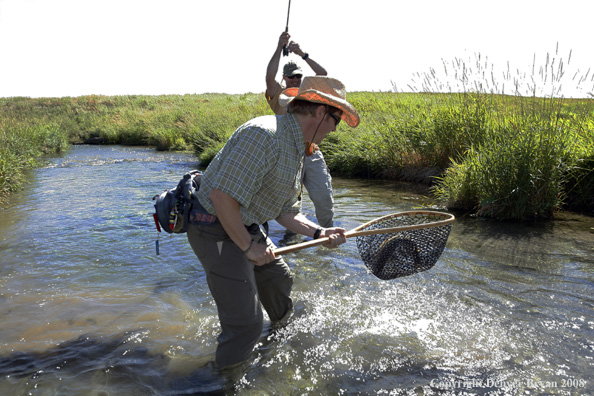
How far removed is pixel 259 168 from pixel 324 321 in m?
2.06

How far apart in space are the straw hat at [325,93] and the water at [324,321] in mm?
1916

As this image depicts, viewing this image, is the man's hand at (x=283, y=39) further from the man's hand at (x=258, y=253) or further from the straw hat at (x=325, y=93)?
the man's hand at (x=258, y=253)

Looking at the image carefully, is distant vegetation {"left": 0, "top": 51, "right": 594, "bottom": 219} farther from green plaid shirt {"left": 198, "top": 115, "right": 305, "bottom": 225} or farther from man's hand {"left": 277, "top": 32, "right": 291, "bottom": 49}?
green plaid shirt {"left": 198, "top": 115, "right": 305, "bottom": 225}

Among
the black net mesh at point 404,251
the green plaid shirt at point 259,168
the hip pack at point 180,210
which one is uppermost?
the green plaid shirt at point 259,168

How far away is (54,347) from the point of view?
3.74m

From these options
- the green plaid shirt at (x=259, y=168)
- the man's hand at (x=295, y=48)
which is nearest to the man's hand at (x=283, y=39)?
the man's hand at (x=295, y=48)

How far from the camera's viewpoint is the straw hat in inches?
105

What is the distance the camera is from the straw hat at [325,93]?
2672 mm

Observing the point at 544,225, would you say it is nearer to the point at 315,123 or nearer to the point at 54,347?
the point at 315,123

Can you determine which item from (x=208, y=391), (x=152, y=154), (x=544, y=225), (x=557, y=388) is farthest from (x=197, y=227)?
(x=152, y=154)

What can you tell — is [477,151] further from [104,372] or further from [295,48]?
[104,372]

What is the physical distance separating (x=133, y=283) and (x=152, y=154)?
52.8 ft

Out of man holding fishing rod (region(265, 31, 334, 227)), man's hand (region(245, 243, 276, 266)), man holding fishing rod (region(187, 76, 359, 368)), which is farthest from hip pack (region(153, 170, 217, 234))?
man holding fishing rod (region(265, 31, 334, 227))

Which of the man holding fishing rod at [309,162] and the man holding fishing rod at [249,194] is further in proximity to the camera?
the man holding fishing rod at [309,162]
